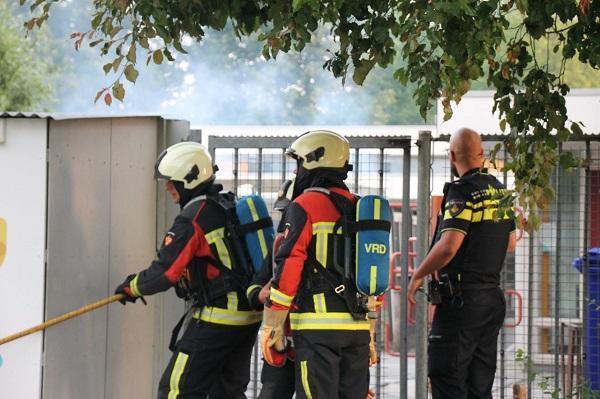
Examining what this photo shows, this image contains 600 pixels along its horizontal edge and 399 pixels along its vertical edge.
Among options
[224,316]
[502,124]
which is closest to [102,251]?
[224,316]

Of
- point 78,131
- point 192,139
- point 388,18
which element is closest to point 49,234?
point 78,131

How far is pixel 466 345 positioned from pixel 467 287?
0.35m

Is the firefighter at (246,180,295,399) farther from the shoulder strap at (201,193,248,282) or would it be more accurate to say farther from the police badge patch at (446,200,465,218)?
the police badge patch at (446,200,465,218)

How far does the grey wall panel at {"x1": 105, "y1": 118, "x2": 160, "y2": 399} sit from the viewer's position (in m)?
7.72

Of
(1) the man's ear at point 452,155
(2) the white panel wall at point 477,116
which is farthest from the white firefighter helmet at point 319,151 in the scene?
(2) the white panel wall at point 477,116

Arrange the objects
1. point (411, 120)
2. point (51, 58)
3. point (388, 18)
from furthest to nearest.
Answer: point (51, 58), point (411, 120), point (388, 18)

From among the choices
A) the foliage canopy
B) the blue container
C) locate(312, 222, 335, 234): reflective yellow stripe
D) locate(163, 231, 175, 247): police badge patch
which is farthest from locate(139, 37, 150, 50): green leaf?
the blue container

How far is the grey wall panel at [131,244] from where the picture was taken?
7.72 m

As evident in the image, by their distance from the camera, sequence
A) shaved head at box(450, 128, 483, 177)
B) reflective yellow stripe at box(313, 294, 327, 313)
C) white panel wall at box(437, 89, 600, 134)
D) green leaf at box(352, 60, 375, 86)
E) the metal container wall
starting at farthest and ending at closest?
white panel wall at box(437, 89, 600, 134) < shaved head at box(450, 128, 483, 177) < the metal container wall < reflective yellow stripe at box(313, 294, 327, 313) < green leaf at box(352, 60, 375, 86)

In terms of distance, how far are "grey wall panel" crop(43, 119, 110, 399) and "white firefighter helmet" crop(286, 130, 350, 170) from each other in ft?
5.40

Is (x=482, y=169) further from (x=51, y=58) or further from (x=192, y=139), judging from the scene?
(x=51, y=58)

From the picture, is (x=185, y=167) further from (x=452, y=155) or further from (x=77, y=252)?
(x=452, y=155)

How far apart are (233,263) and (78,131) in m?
1.48

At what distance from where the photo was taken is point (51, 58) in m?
35.5
